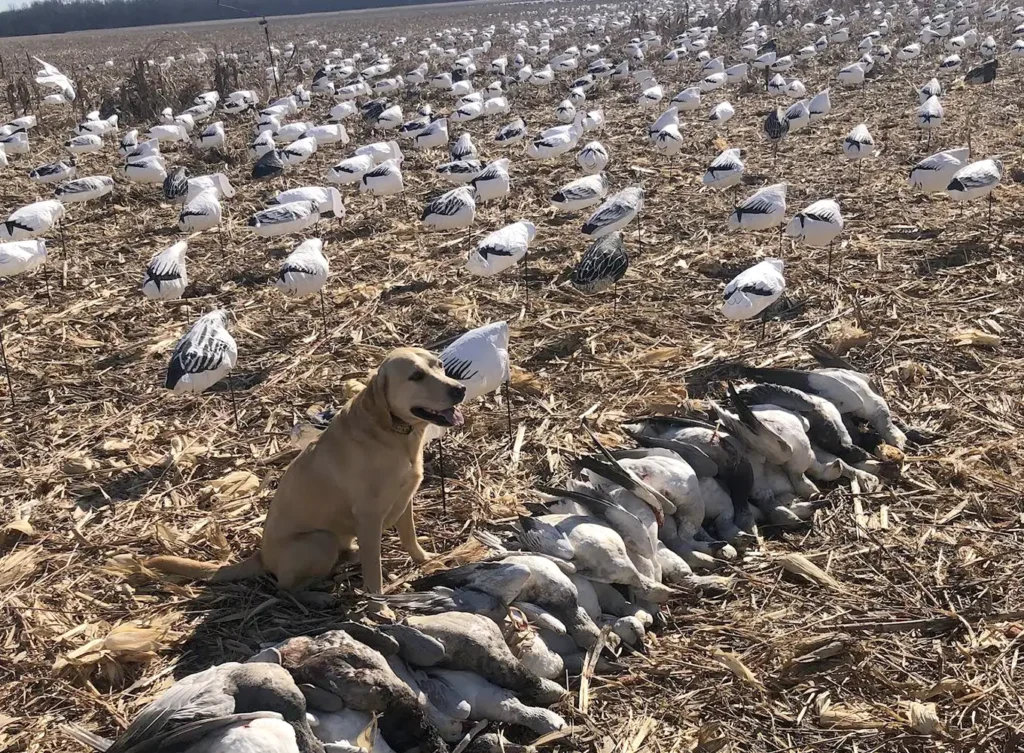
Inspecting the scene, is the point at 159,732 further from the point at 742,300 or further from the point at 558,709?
the point at 742,300

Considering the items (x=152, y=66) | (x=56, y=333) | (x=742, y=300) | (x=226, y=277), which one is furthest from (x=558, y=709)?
(x=152, y=66)

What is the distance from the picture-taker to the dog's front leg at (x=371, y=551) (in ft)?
14.8

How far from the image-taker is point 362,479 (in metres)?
4.46

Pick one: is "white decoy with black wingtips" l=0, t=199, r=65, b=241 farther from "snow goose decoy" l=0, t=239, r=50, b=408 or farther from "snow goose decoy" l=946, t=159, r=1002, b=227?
"snow goose decoy" l=946, t=159, r=1002, b=227

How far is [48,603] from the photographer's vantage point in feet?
16.2

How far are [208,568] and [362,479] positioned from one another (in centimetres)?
117

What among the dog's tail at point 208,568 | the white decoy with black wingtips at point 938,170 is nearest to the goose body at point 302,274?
the dog's tail at point 208,568

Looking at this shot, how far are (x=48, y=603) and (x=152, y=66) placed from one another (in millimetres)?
27108

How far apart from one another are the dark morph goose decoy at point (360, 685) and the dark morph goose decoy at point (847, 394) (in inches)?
137

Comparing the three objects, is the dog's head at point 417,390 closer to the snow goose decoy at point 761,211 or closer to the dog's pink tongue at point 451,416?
the dog's pink tongue at point 451,416

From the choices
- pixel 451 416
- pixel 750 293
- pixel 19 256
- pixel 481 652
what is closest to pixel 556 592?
pixel 481 652

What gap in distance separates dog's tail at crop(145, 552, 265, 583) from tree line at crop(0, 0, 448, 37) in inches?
3459

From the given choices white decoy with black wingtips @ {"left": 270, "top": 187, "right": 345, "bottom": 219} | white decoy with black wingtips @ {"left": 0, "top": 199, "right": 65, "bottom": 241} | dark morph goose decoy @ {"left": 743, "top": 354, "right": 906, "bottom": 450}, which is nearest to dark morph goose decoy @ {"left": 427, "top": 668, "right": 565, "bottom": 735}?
dark morph goose decoy @ {"left": 743, "top": 354, "right": 906, "bottom": 450}

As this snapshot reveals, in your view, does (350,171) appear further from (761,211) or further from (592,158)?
(761,211)
